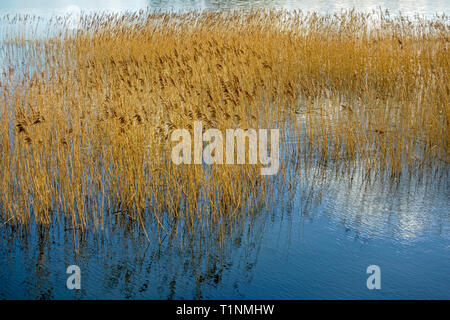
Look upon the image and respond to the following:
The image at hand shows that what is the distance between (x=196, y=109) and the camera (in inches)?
188

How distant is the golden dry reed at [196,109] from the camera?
460 cm

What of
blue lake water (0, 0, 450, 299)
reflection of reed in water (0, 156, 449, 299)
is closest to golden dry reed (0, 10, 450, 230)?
reflection of reed in water (0, 156, 449, 299)

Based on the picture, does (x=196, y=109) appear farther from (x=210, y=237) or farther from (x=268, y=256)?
(x=268, y=256)

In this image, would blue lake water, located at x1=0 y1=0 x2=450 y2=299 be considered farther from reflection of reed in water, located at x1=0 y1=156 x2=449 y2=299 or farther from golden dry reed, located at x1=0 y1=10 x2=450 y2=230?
golden dry reed, located at x1=0 y1=10 x2=450 y2=230

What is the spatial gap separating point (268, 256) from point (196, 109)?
5.02ft

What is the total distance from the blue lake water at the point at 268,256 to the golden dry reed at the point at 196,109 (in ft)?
0.87

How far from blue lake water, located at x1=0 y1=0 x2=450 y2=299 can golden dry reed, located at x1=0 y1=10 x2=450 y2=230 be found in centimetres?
27

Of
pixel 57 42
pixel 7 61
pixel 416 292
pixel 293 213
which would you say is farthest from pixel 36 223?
pixel 57 42

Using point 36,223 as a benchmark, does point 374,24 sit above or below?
above

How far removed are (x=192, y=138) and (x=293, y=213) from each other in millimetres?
1240

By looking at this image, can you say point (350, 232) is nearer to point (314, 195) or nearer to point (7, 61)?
point (314, 195)

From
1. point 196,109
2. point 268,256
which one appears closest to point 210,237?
point 268,256

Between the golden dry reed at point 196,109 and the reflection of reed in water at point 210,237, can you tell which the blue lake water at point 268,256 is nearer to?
the reflection of reed in water at point 210,237

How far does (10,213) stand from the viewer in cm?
448
